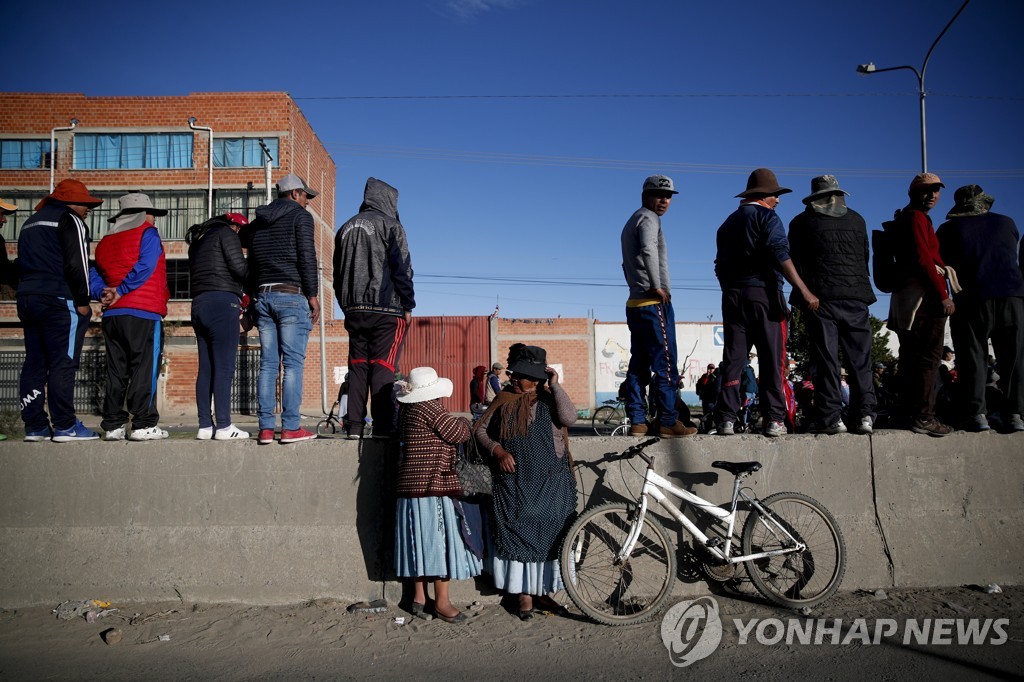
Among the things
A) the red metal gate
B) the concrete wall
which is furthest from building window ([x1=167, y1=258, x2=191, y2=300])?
the concrete wall

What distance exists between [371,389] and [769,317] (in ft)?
10.2

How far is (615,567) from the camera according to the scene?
455 cm

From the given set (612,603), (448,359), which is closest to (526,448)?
(612,603)

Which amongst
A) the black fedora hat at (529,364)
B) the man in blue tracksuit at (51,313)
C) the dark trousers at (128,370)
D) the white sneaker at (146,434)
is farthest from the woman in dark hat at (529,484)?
the man in blue tracksuit at (51,313)

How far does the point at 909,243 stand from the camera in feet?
17.7

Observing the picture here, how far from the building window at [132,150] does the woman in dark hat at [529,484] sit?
103 ft

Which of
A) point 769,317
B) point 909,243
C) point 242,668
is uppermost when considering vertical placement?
point 909,243

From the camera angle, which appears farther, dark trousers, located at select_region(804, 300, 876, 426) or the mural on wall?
the mural on wall

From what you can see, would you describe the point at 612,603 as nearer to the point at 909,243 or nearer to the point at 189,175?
the point at 909,243

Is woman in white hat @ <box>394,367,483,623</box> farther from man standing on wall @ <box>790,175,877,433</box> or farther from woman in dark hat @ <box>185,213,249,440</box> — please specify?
man standing on wall @ <box>790,175,877,433</box>

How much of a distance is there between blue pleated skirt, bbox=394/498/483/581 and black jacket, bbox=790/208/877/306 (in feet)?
10.3

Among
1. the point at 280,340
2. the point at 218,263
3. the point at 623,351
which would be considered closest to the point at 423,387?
the point at 280,340

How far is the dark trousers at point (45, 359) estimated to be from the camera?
4941 millimetres

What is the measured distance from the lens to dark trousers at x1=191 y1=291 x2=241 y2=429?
5.04m
